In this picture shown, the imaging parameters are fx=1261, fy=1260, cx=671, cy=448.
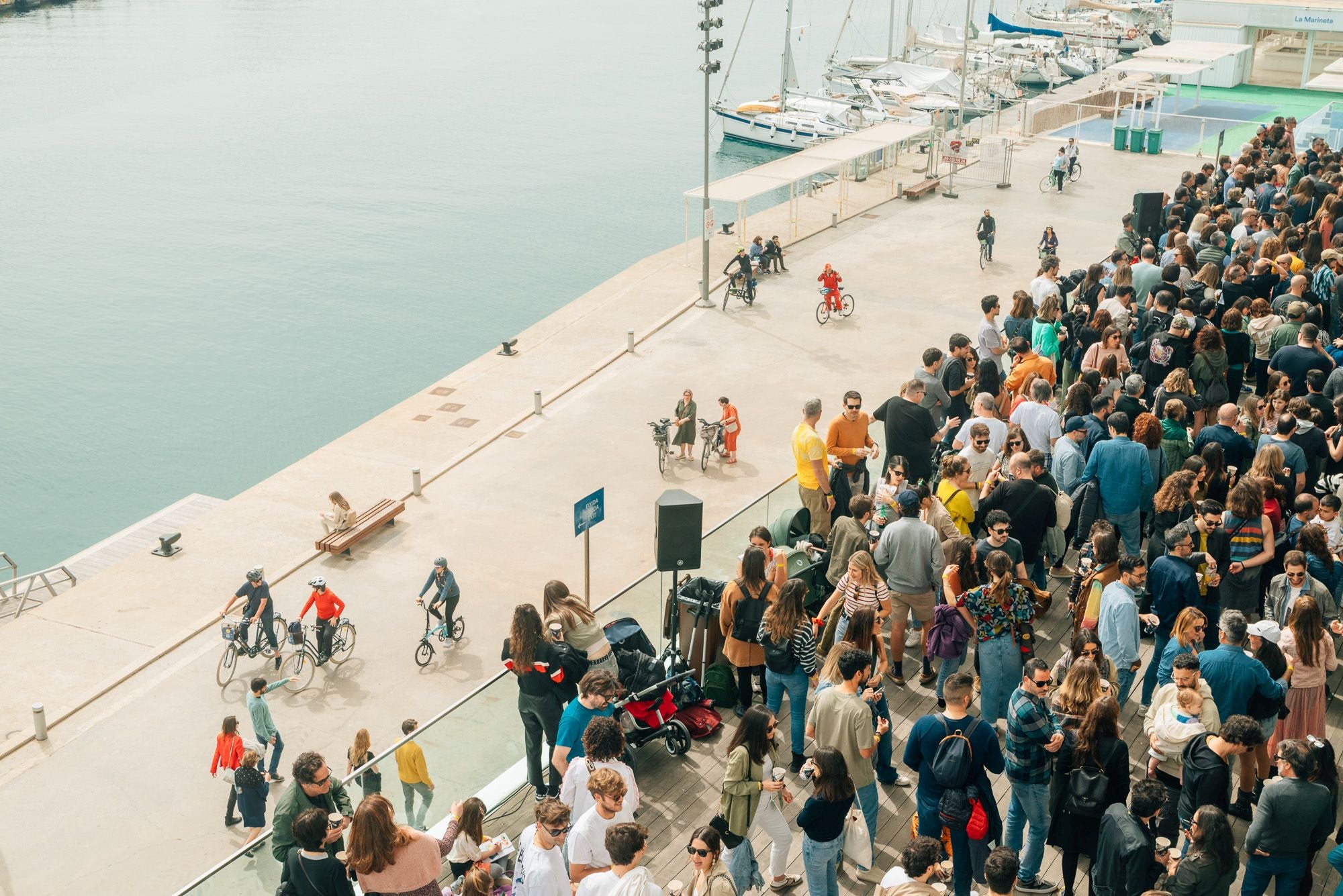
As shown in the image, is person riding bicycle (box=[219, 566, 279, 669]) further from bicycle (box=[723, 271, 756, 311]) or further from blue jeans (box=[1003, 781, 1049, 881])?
bicycle (box=[723, 271, 756, 311])

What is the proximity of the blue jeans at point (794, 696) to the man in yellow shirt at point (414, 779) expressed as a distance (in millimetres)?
2410

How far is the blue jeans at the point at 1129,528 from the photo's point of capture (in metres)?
10.5

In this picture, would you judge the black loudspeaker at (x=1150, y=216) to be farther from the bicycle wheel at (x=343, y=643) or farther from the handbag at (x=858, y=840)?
the handbag at (x=858, y=840)

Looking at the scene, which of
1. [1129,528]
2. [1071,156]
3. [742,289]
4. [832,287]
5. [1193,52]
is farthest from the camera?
[1193,52]

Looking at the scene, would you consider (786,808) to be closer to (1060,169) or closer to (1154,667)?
(1154,667)

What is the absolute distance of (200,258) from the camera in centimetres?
5419

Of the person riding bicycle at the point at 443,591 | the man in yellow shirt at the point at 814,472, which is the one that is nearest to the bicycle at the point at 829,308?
the person riding bicycle at the point at 443,591

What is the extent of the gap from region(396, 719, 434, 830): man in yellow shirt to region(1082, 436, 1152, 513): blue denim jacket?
227 inches

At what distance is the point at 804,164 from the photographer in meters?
36.8

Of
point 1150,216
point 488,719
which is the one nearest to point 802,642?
point 488,719

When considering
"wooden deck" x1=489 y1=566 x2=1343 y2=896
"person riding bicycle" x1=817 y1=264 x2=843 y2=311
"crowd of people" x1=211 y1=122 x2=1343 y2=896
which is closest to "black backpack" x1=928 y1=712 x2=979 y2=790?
"crowd of people" x1=211 y1=122 x2=1343 y2=896

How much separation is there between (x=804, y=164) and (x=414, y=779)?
1203 inches

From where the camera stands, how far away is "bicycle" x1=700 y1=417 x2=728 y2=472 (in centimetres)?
2234

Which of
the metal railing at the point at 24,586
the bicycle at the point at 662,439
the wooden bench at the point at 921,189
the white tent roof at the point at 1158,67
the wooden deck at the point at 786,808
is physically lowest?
the metal railing at the point at 24,586
